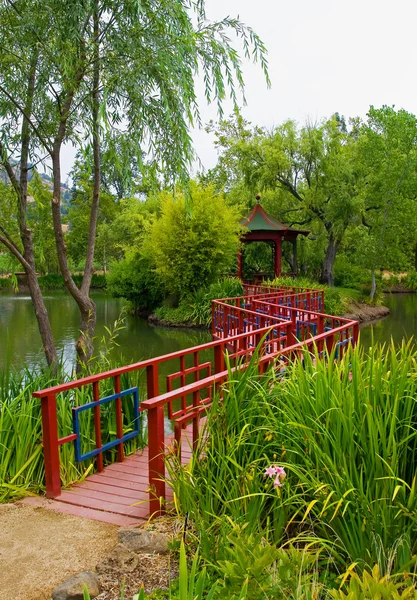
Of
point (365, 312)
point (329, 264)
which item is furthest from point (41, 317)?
point (329, 264)

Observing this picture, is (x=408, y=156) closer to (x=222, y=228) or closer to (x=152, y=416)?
(x=222, y=228)

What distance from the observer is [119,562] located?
265 centimetres

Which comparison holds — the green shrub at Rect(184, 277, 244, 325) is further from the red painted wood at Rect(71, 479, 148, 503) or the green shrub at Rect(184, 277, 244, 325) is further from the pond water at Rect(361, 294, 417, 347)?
the red painted wood at Rect(71, 479, 148, 503)

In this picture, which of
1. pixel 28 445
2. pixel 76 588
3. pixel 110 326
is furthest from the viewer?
pixel 110 326

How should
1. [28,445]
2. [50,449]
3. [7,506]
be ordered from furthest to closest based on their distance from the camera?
[28,445]
[50,449]
[7,506]

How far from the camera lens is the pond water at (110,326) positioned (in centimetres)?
1399

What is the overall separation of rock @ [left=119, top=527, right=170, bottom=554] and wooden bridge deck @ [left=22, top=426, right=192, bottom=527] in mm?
251

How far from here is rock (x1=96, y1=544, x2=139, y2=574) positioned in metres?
2.61

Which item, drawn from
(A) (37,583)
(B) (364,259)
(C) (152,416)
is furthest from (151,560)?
(B) (364,259)

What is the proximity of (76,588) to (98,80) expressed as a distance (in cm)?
486

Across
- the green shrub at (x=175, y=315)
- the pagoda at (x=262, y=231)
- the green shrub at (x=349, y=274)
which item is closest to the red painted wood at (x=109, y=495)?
the green shrub at (x=175, y=315)

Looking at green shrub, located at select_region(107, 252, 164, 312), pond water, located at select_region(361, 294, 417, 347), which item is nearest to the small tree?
green shrub, located at select_region(107, 252, 164, 312)

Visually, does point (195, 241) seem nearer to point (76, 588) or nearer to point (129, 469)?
point (129, 469)

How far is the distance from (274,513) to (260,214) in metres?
22.1
